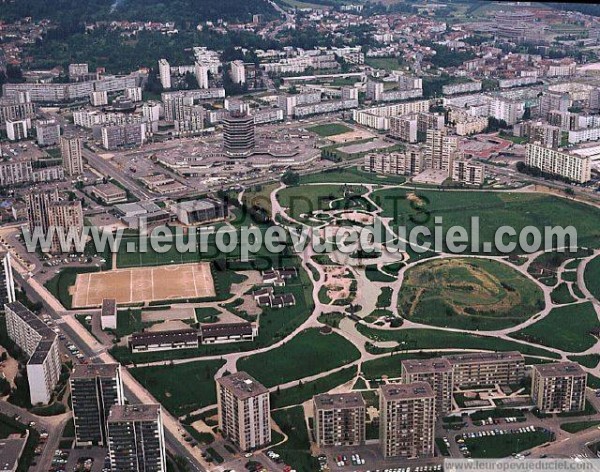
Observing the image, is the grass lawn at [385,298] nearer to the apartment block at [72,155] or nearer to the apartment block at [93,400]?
the apartment block at [93,400]

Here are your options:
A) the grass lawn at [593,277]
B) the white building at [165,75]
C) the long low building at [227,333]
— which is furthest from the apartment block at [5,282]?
the white building at [165,75]

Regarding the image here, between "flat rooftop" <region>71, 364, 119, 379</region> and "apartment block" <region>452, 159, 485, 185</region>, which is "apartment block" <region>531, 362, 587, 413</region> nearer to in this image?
"flat rooftop" <region>71, 364, 119, 379</region>

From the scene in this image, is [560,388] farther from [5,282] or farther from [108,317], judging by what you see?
[5,282]

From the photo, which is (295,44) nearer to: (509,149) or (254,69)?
(254,69)

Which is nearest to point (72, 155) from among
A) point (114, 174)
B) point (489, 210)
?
point (114, 174)

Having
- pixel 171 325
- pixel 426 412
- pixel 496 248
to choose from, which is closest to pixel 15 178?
pixel 171 325
